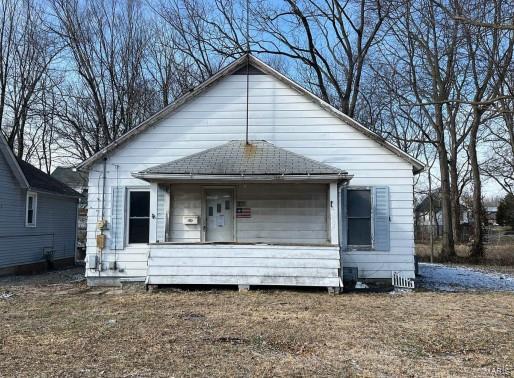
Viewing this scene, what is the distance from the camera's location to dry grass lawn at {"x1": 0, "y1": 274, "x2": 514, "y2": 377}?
5.50 meters

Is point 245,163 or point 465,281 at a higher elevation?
point 245,163

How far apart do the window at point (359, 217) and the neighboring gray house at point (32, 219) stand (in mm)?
11336

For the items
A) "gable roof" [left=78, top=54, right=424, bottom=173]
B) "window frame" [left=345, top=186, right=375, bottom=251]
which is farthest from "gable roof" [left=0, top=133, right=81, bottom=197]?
"window frame" [left=345, top=186, right=375, bottom=251]

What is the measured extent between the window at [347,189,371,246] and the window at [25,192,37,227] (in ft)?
39.4

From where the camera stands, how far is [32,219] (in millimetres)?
18688

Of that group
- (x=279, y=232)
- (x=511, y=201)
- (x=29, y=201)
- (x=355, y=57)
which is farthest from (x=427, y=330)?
(x=511, y=201)

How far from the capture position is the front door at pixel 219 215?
42.6 feet

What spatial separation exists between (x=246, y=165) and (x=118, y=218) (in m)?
3.66

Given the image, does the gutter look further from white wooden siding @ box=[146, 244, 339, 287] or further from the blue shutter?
the blue shutter

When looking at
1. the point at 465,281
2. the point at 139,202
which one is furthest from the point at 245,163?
the point at 465,281

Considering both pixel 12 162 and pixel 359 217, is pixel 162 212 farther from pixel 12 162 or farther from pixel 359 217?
pixel 12 162

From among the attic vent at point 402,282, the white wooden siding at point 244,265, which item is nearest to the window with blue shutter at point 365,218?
the attic vent at point 402,282

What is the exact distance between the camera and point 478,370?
544cm

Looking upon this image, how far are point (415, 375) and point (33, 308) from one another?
7.18 metres
